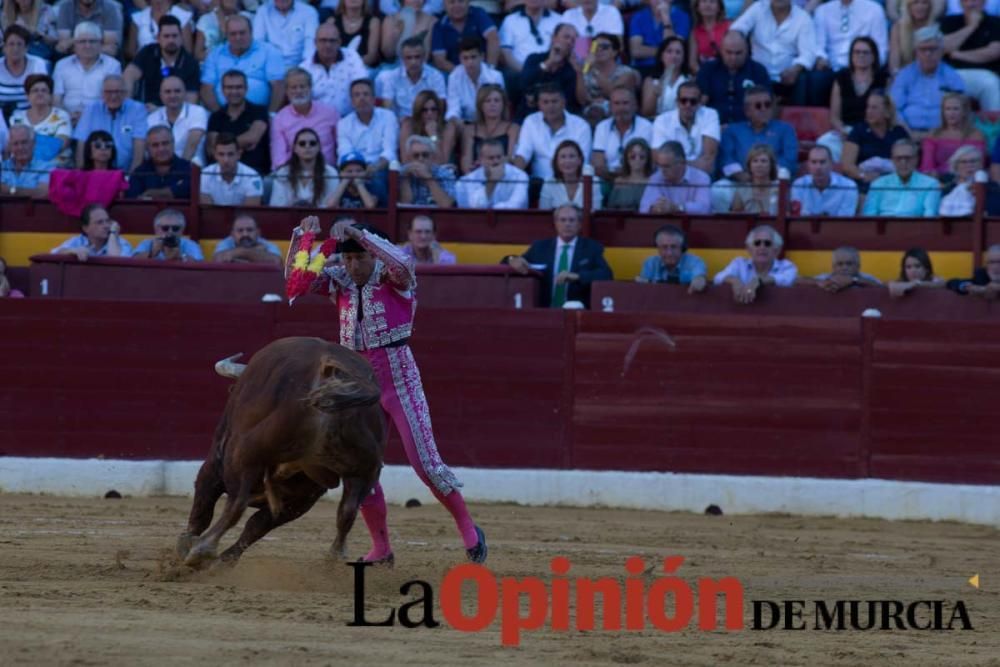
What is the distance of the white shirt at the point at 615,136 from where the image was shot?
1195 cm

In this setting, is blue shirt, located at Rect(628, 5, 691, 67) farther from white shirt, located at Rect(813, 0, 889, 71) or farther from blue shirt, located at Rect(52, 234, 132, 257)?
blue shirt, located at Rect(52, 234, 132, 257)

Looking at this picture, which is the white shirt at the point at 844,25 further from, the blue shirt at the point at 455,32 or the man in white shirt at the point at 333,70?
the man in white shirt at the point at 333,70

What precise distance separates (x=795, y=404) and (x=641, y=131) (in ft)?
7.28

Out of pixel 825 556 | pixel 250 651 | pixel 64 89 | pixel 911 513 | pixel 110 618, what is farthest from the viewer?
pixel 64 89

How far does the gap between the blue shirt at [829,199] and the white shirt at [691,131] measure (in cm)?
68

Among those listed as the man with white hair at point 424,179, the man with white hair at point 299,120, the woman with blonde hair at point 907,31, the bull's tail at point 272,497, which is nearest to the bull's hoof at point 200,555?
the bull's tail at point 272,497

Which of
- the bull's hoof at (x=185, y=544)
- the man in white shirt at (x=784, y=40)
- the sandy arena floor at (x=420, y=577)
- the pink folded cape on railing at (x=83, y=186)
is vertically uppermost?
the man in white shirt at (x=784, y=40)

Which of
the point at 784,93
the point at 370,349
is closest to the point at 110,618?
the point at 370,349

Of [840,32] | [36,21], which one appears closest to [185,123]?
[36,21]

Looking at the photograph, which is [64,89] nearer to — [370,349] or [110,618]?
[370,349]

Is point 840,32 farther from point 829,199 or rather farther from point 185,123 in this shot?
point 185,123

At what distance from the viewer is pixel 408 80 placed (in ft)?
40.8

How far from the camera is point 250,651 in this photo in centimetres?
527

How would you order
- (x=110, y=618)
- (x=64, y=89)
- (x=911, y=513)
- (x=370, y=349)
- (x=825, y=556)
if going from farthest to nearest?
1. (x=64, y=89)
2. (x=911, y=513)
3. (x=825, y=556)
4. (x=370, y=349)
5. (x=110, y=618)
